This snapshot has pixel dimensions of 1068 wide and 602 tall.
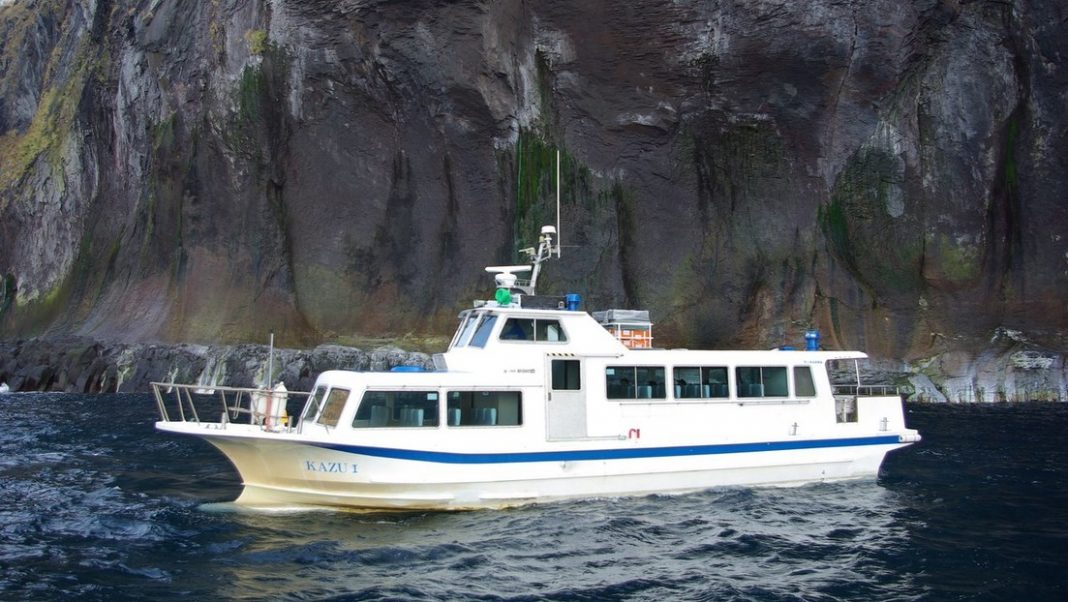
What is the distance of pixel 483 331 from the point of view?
1588cm

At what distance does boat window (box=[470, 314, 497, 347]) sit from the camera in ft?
51.5

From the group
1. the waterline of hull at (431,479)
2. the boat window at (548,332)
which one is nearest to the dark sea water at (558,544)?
the waterline of hull at (431,479)

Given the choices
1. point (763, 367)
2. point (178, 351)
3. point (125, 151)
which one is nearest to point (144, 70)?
point (125, 151)

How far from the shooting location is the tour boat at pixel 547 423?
13930 millimetres

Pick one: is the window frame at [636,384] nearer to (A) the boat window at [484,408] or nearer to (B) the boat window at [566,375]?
(B) the boat window at [566,375]

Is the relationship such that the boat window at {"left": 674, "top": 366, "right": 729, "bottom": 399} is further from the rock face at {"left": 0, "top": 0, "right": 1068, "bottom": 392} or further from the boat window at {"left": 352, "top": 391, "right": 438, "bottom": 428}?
the rock face at {"left": 0, "top": 0, "right": 1068, "bottom": 392}

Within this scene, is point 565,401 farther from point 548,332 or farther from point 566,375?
point 548,332

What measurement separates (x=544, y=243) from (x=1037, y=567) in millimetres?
9694

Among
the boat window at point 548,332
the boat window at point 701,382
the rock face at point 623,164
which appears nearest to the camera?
the boat window at point 548,332

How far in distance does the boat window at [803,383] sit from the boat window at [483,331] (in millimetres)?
6153

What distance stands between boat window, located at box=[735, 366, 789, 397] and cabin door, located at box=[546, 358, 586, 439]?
129 inches

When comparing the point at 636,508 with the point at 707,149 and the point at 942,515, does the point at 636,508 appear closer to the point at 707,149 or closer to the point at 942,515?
the point at 942,515

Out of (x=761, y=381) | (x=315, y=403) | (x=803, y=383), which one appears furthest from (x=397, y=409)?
(x=803, y=383)

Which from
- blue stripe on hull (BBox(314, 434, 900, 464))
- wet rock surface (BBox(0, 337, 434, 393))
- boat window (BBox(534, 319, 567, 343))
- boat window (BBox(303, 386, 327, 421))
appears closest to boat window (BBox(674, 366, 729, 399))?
blue stripe on hull (BBox(314, 434, 900, 464))
